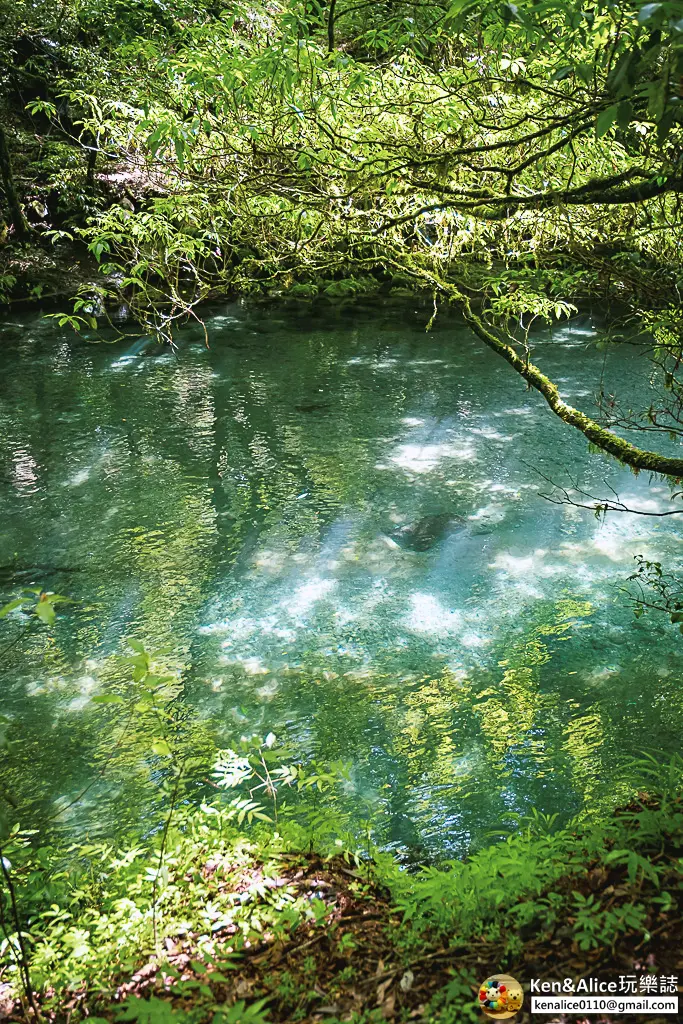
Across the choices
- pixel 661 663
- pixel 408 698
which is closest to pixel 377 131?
pixel 408 698

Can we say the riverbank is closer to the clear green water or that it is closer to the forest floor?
the forest floor

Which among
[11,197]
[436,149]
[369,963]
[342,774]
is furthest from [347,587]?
[11,197]

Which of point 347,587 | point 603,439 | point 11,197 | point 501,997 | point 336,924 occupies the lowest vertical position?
point 347,587

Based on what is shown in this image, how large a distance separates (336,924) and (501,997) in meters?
0.62

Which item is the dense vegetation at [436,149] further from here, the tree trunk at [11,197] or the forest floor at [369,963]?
the tree trunk at [11,197]

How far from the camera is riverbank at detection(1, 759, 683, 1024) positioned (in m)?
1.98

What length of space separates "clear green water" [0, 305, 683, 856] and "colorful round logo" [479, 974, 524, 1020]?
1043 mm

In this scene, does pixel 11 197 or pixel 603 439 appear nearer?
pixel 603 439

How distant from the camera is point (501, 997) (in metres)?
1.90

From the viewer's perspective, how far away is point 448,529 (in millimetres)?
5824

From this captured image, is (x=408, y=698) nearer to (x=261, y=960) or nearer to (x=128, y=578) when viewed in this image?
(x=261, y=960)

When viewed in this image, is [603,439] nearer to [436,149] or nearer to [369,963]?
[436,149]

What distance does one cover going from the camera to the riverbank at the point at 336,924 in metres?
1.98

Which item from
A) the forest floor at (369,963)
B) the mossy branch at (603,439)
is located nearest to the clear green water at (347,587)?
the forest floor at (369,963)
